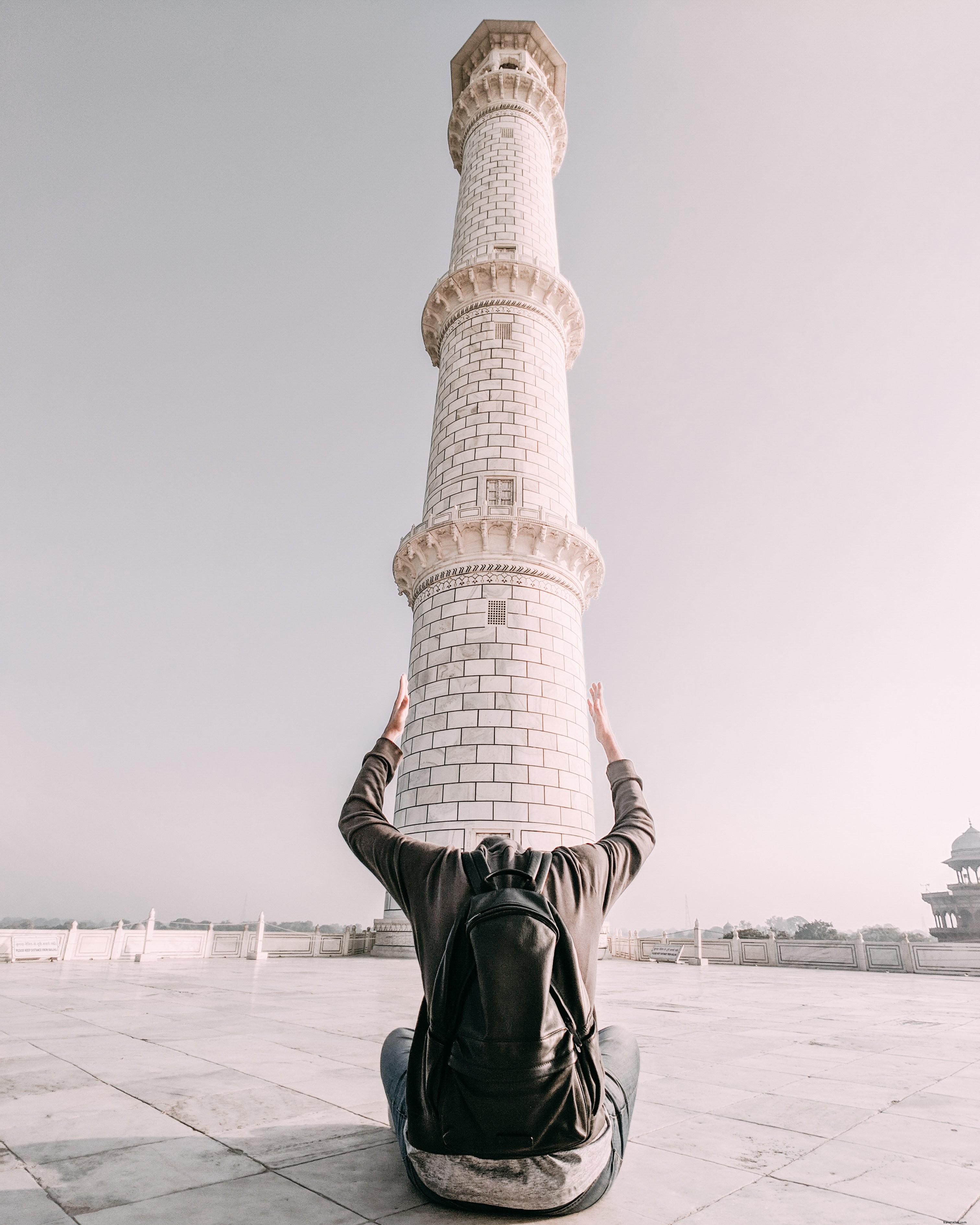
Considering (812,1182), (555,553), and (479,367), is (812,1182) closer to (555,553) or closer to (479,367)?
(555,553)

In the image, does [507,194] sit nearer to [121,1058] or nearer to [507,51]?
[507,51]

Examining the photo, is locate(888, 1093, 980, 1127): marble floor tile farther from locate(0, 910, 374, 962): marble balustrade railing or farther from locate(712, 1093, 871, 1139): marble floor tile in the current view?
locate(0, 910, 374, 962): marble balustrade railing

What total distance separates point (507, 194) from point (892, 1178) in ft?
100

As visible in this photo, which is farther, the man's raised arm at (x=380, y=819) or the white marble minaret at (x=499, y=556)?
the white marble minaret at (x=499, y=556)

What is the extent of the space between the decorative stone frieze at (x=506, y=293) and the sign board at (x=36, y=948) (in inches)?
886

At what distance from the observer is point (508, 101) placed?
30.8 meters

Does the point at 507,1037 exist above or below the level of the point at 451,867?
below

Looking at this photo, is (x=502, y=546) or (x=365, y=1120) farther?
(x=502, y=546)

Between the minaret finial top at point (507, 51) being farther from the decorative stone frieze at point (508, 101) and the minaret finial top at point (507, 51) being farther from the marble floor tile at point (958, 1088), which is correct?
the marble floor tile at point (958, 1088)

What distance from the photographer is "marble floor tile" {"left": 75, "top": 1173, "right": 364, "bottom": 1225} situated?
288 centimetres

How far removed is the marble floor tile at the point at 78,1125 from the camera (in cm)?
374

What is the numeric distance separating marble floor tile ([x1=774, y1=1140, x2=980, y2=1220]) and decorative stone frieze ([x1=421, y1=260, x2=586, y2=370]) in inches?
984

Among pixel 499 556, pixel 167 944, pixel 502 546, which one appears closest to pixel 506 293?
pixel 502 546

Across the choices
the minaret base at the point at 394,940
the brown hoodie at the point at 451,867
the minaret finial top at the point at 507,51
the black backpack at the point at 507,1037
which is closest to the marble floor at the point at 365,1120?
the black backpack at the point at 507,1037
